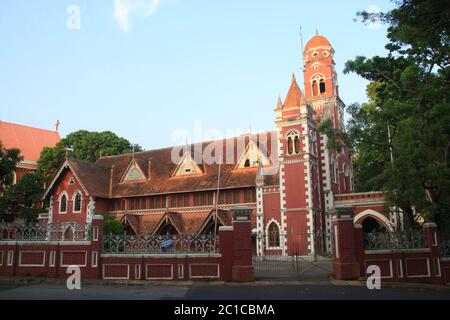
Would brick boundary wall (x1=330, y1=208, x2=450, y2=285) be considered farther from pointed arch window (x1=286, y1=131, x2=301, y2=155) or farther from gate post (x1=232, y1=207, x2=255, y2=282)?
pointed arch window (x1=286, y1=131, x2=301, y2=155)

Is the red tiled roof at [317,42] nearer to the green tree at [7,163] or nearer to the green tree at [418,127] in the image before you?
the green tree at [418,127]

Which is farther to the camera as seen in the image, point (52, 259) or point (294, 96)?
point (294, 96)

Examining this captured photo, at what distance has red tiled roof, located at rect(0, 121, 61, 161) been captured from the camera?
5296cm

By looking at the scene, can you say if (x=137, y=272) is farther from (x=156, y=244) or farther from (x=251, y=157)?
(x=251, y=157)

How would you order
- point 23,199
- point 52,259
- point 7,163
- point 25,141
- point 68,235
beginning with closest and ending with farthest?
1. point 52,259
2. point 68,235
3. point 7,163
4. point 23,199
5. point 25,141

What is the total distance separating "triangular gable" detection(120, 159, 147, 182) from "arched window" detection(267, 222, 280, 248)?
13550 mm

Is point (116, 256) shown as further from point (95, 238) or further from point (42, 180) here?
point (42, 180)

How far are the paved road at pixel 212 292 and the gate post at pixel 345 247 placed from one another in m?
1.31

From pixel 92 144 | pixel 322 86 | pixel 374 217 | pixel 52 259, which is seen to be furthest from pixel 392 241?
pixel 92 144

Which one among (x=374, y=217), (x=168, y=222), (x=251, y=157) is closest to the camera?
(x=374, y=217)

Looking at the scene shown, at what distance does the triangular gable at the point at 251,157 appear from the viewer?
3381 centimetres

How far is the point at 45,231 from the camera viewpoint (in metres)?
18.5

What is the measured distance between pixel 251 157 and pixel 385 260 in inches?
721
